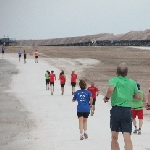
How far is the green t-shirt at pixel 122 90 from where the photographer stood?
813 cm

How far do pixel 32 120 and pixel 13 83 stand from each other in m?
16.4

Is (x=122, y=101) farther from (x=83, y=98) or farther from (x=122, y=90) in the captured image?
(x=83, y=98)

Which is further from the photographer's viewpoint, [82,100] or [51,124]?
[51,124]

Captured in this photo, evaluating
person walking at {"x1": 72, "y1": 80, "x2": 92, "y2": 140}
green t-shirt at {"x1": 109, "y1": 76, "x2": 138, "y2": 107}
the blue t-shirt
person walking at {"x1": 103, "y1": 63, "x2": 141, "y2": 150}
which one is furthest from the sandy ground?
green t-shirt at {"x1": 109, "y1": 76, "x2": 138, "y2": 107}

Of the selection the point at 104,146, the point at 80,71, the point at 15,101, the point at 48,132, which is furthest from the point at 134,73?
the point at 104,146

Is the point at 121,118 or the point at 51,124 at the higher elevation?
the point at 121,118

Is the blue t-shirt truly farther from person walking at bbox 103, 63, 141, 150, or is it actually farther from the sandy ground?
person walking at bbox 103, 63, 141, 150

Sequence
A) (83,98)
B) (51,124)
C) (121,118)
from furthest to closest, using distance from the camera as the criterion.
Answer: (51,124), (83,98), (121,118)

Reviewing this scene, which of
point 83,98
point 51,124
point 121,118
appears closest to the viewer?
point 121,118

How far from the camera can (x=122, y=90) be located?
26.8 feet

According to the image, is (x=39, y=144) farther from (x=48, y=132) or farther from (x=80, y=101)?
(x=48, y=132)

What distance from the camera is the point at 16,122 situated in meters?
17.8

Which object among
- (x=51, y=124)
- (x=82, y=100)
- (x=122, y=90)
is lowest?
(x=51, y=124)

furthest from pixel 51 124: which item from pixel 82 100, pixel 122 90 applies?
pixel 122 90
